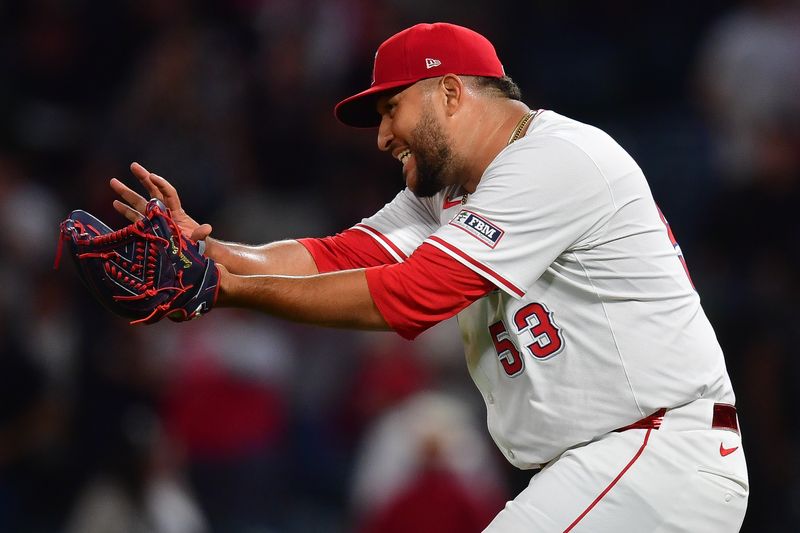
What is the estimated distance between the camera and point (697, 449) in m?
2.94

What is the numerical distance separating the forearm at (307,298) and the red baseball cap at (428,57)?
0.68m

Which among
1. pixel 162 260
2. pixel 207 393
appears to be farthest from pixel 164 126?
pixel 162 260

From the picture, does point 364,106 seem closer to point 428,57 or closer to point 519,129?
point 428,57

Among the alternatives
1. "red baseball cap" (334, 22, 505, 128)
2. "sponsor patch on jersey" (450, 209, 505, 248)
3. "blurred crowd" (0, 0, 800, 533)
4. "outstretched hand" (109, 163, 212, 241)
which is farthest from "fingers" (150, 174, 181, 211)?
"blurred crowd" (0, 0, 800, 533)

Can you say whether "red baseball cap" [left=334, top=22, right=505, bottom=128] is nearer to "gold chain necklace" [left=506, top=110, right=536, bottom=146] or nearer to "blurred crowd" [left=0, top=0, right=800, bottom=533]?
"gold chain necklace" [left=506, top=110, right=536, bottom=146]

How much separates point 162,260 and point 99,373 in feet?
11.1

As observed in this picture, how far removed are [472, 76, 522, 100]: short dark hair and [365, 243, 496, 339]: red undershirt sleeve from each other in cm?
64

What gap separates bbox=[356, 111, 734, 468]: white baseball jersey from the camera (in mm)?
2895

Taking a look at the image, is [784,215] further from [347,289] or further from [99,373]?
[347,289]

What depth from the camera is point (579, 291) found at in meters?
2.99

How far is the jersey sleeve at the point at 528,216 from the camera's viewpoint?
2.87m

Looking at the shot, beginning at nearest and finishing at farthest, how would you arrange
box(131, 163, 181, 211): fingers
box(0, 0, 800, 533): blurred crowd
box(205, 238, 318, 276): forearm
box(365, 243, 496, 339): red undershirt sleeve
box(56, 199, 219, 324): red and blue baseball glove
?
box(56, 199, 219, 324): red and blue baseball glove < box(365, 243, 496, 339): red undershirt sleeve < box(131, 163, 181, 211): fingers < box(205, 238, 318, 276): forearm < box(0, 0, 800, 533): blurred crowd

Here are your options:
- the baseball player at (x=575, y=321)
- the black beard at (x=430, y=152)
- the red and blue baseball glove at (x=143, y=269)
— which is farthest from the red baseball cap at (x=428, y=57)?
the red and blue baseball glove at (x=143, y=269)

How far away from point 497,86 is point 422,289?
774mm
